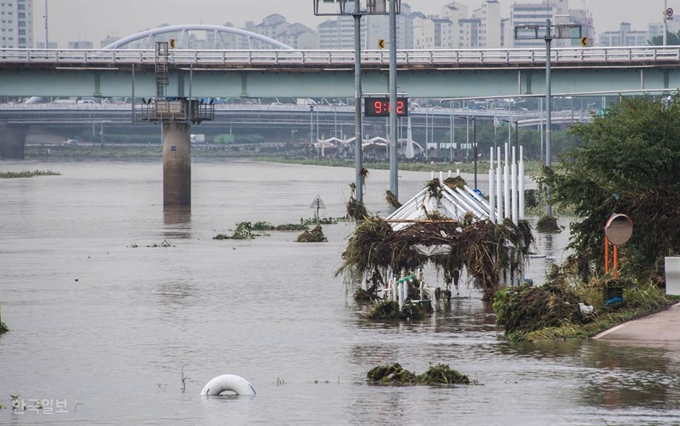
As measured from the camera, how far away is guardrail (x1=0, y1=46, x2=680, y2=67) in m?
66.6

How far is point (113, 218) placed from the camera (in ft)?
198

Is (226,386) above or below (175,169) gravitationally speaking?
below

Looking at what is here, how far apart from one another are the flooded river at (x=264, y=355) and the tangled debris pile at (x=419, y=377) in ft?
0.97

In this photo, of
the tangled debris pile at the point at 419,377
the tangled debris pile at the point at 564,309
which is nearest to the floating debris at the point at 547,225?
the tangled debris pile at the point at 564,309

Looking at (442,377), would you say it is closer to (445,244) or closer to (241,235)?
(445,244)

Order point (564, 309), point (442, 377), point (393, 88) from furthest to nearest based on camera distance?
point (393, 88) → point (564, 309) → point (442, 377)

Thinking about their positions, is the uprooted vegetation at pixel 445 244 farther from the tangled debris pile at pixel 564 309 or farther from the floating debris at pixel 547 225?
the floating debris at pixel 547 225

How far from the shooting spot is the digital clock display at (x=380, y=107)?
39.3 metres

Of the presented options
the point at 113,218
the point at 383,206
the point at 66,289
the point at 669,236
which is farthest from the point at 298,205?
the point at 669,236

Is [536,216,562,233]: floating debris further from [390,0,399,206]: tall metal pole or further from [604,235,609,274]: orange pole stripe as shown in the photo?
[604,235,609,274]: orange pole stripe

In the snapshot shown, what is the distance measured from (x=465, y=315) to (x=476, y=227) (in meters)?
1.80

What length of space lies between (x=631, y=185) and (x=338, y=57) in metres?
46.0

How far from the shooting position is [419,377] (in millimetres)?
16625

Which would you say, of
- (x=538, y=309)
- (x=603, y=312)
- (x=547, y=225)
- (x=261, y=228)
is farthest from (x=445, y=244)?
(x=261, y=228)
